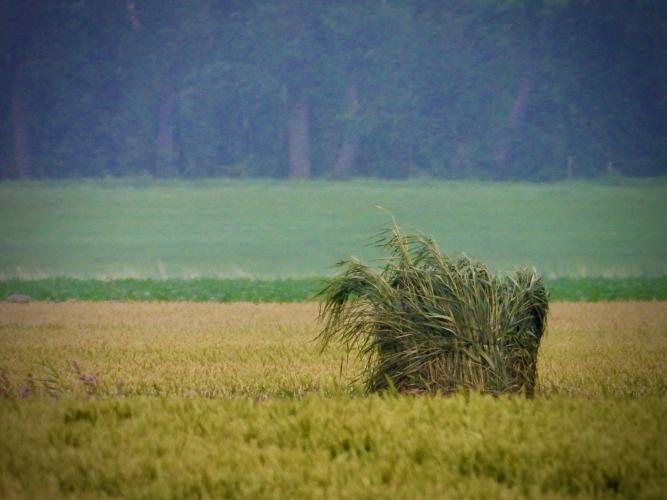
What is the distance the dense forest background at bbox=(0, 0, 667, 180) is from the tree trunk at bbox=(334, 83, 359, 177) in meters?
0.06

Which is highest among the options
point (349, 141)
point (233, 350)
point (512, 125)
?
point (512, 125)

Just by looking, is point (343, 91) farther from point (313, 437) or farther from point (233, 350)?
point (313, 437)

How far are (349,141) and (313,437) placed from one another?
130ft

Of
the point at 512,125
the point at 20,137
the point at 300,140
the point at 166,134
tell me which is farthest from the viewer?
the point at 166,134

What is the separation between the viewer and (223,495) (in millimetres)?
5301

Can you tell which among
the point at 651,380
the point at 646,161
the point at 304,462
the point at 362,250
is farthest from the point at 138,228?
the point at 304,462

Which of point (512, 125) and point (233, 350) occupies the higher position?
point (512, 125)

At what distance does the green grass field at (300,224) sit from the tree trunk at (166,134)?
1.08m

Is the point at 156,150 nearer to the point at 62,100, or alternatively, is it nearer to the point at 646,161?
the point at 62,100

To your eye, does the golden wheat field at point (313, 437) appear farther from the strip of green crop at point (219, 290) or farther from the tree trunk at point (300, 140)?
the tree trunk at point (300, 140)

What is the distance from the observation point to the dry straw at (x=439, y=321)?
24.6 ft

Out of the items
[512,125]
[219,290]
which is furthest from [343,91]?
[219,290]

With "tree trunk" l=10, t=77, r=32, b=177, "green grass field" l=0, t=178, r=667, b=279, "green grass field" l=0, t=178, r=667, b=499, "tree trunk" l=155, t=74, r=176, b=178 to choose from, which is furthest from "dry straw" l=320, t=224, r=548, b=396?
"tree trunk" l=155, t=74, r=176, b=178

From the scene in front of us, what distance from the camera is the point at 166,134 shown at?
46281 mm
